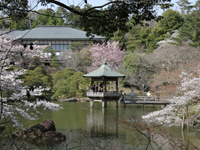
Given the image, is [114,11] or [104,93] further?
[104,93]

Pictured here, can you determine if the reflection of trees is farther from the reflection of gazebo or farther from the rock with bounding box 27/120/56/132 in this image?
the reflection of gazebo

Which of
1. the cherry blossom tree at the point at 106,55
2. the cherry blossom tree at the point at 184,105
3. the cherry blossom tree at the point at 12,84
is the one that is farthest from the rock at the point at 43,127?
the cherry blossom tree at the point at 106,55

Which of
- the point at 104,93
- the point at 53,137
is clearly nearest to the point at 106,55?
the point at 104,93

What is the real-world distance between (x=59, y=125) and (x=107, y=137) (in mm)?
2681

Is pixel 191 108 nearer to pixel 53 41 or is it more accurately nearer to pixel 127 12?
pixel 127 12

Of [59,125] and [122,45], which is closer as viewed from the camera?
[59,125]

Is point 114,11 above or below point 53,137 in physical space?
above

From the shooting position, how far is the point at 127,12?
4746 millimetres

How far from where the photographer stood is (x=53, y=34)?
32031mm

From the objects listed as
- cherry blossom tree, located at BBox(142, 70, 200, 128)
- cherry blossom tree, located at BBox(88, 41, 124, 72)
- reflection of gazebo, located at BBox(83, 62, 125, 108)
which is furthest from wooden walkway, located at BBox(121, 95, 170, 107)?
cherry blossom tree, located at BBox(88, 41, 124, 72)

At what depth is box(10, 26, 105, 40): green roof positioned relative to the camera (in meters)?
31.0

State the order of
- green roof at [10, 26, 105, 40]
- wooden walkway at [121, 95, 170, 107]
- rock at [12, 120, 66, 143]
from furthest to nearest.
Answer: green roof at [10, 26, 105, 40] → wooden walkway at [121, 95, 170, 107] → rock at [12, 120, 66, 143]

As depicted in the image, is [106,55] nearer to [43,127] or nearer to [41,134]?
[43,127]

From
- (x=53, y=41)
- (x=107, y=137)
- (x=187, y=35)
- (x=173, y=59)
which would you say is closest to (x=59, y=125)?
(x=107, y=137)
